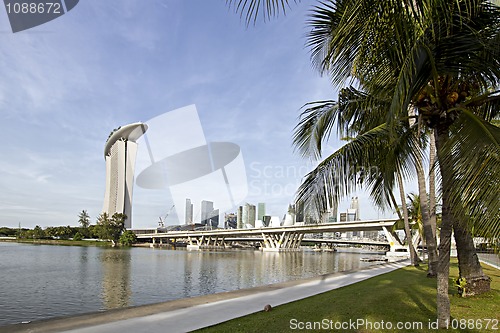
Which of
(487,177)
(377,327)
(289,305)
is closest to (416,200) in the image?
(289,305)

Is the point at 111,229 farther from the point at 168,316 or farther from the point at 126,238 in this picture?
the point at 168,316

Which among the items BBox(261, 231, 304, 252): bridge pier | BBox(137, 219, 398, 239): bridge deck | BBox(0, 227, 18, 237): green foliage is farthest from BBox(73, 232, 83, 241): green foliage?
BBox(261, 231, 304, 252): bridge pier

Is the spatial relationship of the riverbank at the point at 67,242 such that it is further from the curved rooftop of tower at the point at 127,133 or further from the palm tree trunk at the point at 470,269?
the palm tree trunk at the point at 470,269

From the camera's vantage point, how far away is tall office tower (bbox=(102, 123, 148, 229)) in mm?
138625

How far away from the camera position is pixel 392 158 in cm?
769

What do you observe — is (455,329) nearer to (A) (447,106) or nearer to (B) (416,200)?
(A) (447,106)

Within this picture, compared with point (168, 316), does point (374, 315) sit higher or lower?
higher

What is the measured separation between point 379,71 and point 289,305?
708 cm

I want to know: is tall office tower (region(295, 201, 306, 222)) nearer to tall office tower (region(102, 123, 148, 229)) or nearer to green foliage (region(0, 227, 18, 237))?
tall office tower (region(102, 123, 148, 229))

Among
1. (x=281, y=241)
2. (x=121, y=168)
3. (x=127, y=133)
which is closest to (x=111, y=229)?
(x=121, y=168)

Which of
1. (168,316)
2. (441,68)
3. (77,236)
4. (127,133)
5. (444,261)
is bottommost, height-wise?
(77,236)

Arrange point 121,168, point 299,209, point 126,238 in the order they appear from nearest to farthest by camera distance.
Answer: point 299,209 < point 126,238 < point 121,168

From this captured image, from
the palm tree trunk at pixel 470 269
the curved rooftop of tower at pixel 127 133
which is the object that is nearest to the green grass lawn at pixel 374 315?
the palm tree trunk at pixel 470 269

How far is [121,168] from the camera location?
140375mm
